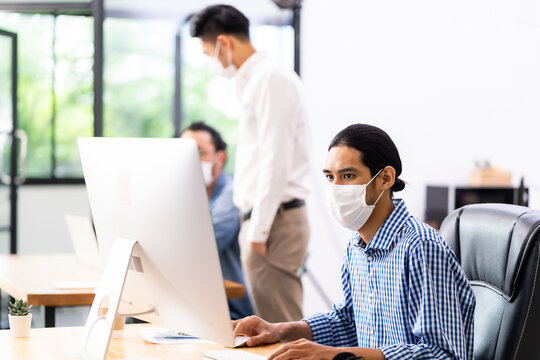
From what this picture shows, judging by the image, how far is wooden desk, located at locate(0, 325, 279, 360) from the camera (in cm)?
151

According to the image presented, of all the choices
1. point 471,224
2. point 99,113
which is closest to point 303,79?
point 99,113

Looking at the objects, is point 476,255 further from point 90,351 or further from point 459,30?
point 459,30

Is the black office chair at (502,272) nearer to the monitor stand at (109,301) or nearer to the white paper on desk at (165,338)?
the white paper on desk at (165,338)

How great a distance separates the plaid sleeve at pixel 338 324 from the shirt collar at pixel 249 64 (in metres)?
1.36

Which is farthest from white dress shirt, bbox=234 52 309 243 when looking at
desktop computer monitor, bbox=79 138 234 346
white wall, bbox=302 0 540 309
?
desktop computer monitor, bbox=79 138 234 346

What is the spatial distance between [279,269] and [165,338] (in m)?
1.24

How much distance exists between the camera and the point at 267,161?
9.15 ft

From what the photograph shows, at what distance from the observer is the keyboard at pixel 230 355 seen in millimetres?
1474

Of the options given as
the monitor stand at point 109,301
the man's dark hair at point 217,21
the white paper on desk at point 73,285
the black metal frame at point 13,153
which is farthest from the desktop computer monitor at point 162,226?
the black metal frame at point 13,153

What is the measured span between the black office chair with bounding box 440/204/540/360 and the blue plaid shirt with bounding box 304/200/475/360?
0.07 meters

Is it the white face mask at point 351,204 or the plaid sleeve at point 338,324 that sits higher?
the white face mask at point 351,204

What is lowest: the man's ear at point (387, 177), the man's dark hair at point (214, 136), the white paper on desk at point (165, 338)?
the white paper on desk at point (165, 338)

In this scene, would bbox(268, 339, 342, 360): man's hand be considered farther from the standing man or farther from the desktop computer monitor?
the standing man

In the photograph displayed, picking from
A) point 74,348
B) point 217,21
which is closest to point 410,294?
point 74,348
